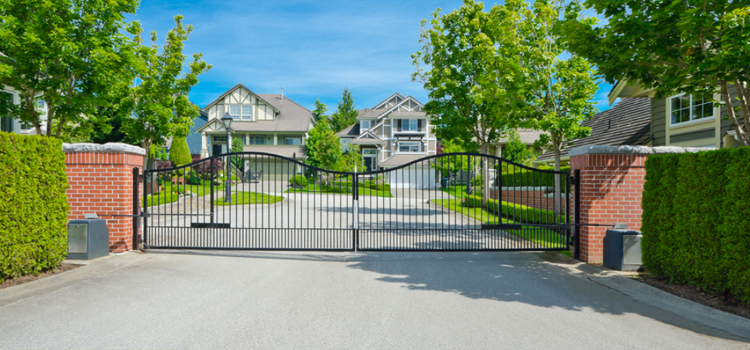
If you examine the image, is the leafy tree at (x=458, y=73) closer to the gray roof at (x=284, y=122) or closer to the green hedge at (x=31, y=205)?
the green hedge at (x=31, y=205)

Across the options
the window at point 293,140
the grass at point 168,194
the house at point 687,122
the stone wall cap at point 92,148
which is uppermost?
the window at point 293,140

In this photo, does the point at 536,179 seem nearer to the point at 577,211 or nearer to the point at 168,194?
the point at 577,211

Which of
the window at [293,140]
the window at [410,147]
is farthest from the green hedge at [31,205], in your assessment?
the window at [410,147]

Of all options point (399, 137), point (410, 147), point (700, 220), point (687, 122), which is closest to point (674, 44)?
point (700, 220)

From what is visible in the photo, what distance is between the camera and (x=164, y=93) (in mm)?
23328

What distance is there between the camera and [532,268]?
825 centimetres

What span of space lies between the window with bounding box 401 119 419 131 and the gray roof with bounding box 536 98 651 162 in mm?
26789

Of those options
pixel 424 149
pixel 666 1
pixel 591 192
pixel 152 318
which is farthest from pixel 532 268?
pixel 424 149

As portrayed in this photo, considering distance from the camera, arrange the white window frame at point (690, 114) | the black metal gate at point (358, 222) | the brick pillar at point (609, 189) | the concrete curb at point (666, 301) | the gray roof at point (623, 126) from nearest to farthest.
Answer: the concrete curb at point (666, 301) < the brick pillar at point (609, 189) < the black metal gate at point (358, 222) < the white window frame at point (690, 114) < the gray roof at point (623, 126)

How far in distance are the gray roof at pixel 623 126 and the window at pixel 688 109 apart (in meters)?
1.60

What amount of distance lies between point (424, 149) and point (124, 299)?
150ft

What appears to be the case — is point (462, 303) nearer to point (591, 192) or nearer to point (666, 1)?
point (591, 192)

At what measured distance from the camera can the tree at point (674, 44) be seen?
6.26 meters

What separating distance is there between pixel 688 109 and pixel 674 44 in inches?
350
